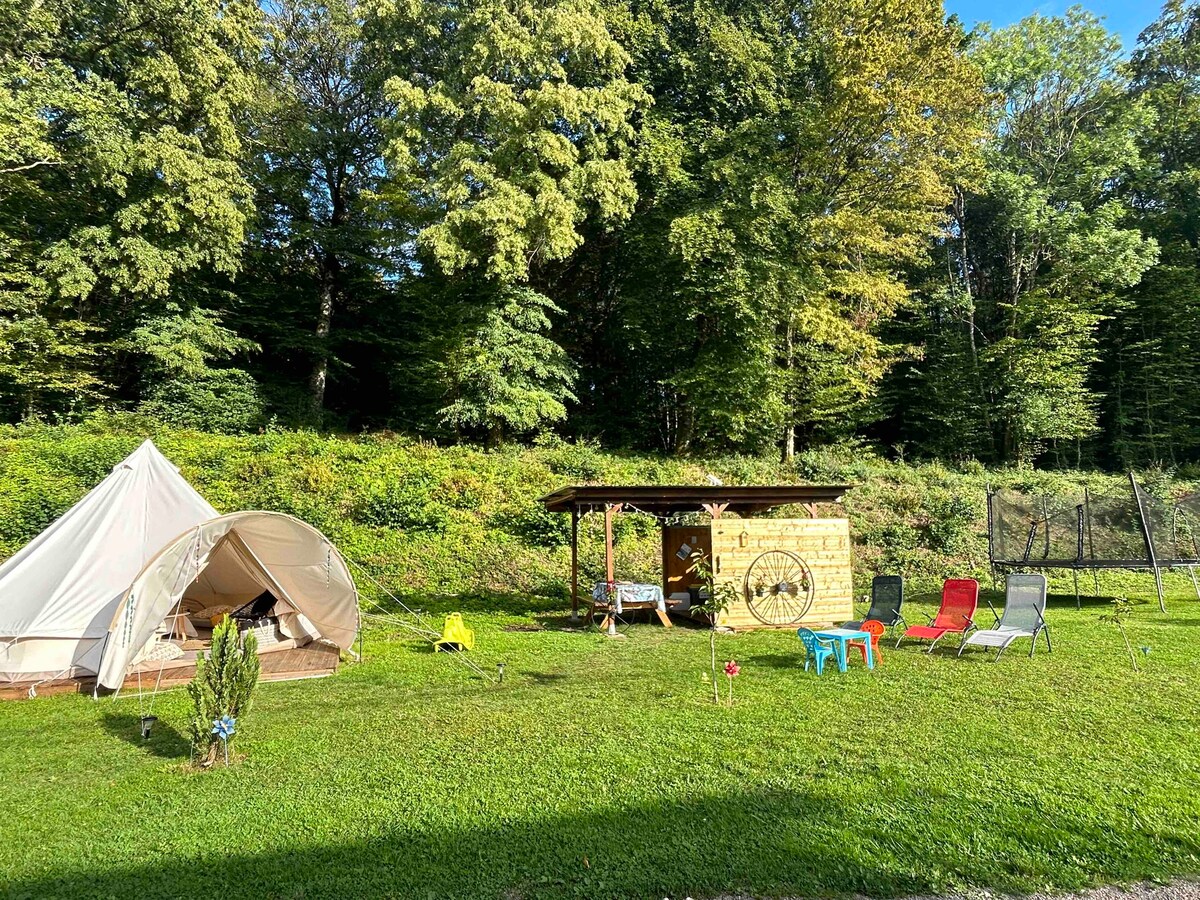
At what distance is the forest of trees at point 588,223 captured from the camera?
1753 cm

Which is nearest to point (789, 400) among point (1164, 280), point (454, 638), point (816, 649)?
point (816, 649)

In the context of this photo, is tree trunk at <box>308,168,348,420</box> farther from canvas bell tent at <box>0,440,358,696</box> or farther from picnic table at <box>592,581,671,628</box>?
picnic table at <box>592,581,671,628</box>

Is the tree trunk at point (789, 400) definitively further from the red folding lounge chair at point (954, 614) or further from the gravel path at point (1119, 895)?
the gravel path at point (1119, 895)

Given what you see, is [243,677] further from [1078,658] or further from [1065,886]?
[1078,658]

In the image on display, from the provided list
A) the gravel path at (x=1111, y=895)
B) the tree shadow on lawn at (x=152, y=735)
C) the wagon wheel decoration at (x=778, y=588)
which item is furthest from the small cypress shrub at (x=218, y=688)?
the wagon wheel decoration at (x=778, y=588)

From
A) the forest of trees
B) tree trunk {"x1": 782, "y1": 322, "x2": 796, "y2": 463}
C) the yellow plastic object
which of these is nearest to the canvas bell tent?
the yellow plastic object

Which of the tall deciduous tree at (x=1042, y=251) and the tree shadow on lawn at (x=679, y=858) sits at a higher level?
the tall deciduous tree at (x=1042, y=251)

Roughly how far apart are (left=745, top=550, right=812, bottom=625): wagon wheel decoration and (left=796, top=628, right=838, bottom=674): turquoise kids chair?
10.6 feet

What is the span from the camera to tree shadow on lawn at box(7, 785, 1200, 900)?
335 centimetres

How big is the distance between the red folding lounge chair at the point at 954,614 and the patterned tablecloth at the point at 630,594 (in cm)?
383

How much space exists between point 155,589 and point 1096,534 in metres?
16.8

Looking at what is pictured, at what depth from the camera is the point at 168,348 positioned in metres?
17.8

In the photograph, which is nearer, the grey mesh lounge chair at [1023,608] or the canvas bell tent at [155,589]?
the canvas bell tent at [155,589]

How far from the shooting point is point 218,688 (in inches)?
202
